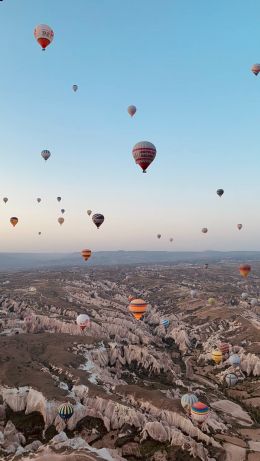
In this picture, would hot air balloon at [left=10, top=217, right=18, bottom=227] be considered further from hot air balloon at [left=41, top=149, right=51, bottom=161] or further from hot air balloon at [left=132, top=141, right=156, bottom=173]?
hot air balloon at [left=132, top=141, right=156, bottom=173]

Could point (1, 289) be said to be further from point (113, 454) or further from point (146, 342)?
point (113, 454)

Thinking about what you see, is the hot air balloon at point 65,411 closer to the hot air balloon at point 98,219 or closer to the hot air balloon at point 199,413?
the hot air balloon at point 199,413

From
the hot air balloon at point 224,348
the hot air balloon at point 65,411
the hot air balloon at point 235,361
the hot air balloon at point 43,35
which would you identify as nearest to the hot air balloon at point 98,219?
the hot air balloon at point 43,35

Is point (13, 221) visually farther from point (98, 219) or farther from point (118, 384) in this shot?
point (118, 384)

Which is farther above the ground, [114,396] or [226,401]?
[114,396]

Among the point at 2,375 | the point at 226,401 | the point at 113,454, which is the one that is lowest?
the point at 226,401

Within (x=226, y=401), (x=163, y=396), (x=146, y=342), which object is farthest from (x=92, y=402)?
(x=146, y=342)
